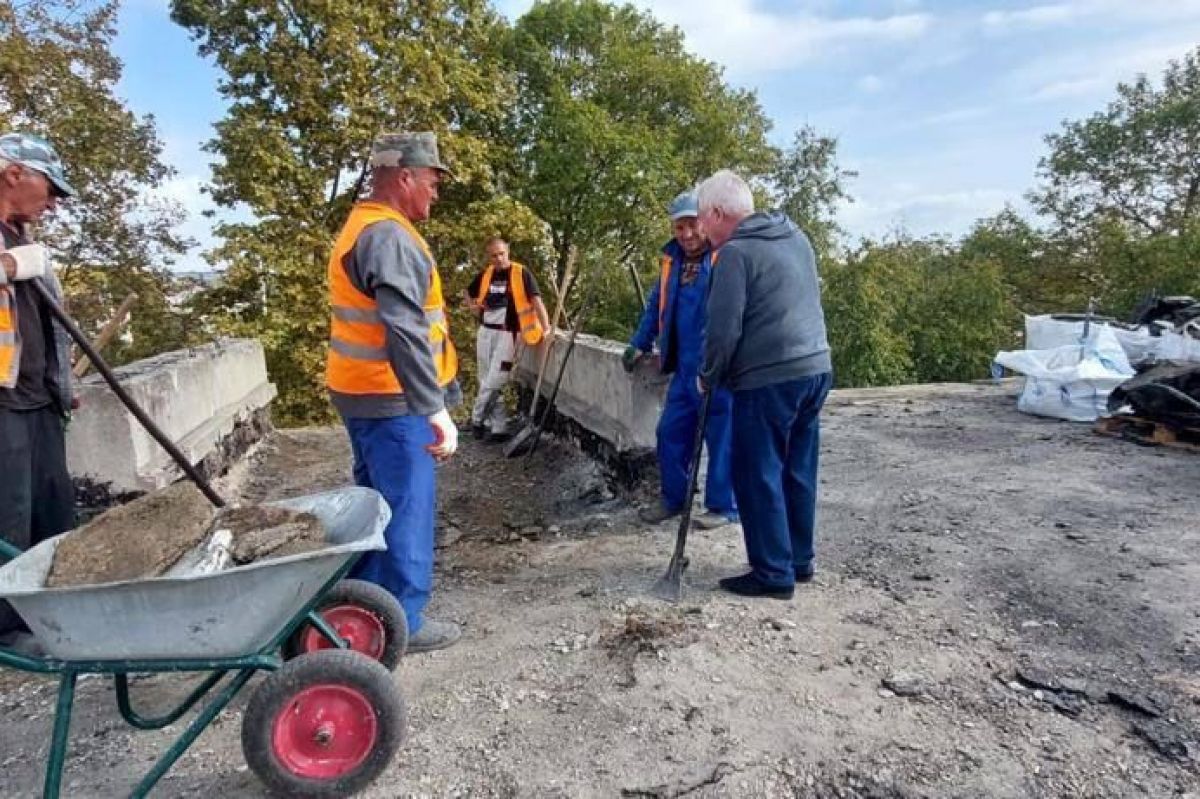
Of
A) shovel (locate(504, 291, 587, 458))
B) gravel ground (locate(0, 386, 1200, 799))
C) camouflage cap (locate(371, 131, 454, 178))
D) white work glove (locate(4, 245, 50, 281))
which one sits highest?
camouflage cap (locate(371, 131, 454, 178))

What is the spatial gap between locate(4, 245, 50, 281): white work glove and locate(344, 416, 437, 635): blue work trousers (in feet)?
4.02

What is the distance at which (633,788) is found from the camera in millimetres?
2447

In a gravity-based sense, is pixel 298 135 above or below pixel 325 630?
above

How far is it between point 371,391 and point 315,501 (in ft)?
1.61

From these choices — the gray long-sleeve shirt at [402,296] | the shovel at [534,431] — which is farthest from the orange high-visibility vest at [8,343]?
the shovel at [534,431]

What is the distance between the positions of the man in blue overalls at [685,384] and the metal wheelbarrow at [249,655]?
2.39m

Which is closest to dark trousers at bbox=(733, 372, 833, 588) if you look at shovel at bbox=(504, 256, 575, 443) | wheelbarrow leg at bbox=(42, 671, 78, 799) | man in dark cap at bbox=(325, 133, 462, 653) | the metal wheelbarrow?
man in dark cap at bbox=(325, 133, 462, 653)

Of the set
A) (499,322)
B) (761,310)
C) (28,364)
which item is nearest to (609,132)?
(499,322)

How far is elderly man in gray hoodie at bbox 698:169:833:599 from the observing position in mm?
3551

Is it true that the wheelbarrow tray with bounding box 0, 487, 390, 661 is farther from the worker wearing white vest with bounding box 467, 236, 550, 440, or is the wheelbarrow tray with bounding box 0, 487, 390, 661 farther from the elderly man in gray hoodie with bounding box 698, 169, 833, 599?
the worker wearing white vest with bounding box 467, 236, 550, 440

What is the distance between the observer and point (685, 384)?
4.62 meters

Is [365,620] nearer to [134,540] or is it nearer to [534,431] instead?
[134,540]

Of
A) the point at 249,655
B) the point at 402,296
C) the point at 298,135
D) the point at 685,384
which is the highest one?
the point at 298,135

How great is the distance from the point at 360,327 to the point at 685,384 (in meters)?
2.08
